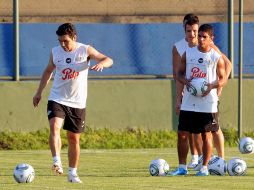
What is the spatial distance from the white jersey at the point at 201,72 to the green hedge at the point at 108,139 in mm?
6563

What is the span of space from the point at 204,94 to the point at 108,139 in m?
6.82

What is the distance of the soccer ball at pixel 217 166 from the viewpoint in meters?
16.1

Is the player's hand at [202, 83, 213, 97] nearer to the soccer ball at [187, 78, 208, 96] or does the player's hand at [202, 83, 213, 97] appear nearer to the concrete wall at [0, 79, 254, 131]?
the soccer ball at [187, 78, 208, 96]

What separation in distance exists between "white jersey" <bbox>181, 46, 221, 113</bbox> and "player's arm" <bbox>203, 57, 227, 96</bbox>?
0.14 feet

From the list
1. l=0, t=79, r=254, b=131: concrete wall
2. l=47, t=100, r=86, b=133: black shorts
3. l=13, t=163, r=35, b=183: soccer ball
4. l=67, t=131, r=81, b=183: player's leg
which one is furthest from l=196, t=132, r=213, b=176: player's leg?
l=0, t=79, r=254, b=131: concrete wall

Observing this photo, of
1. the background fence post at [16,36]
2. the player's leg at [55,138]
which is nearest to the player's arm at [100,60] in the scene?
the player's leg at [55,138]

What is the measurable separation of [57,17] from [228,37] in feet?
11.3

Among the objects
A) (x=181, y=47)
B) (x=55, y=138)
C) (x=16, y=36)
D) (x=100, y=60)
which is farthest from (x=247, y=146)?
(x=16, y=36)

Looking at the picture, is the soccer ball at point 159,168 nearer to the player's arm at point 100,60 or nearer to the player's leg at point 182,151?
the player's leg at point 182,151

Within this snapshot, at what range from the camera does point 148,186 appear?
14219 millimetres

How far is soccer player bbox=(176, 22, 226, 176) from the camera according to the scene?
1608 cm

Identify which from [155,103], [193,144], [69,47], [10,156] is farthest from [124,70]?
[69,47]

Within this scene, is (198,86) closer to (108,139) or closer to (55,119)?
(55,119)

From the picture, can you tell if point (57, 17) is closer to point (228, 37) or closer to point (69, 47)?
point (228, 37)
